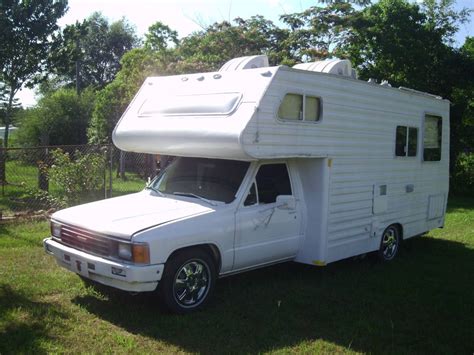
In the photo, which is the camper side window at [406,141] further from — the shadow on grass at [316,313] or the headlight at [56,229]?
the headlight at [56,229]

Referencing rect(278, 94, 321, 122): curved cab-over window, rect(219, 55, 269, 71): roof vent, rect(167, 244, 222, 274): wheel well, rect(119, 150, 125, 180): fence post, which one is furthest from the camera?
rect(119, 150, 125, 180): fence post

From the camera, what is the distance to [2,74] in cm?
1557

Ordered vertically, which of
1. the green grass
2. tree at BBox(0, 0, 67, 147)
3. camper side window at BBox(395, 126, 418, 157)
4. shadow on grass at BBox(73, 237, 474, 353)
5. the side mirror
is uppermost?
tree at BBox(0, 0, 67, 147)

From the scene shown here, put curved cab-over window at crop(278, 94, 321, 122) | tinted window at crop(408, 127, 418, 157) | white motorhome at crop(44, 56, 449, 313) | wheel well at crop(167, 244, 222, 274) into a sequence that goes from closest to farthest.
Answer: white motorhome at crop(44, 56, 449, 313)
wheel well at crop(167, 244, 222, 274)
curved cab-over window at crop(278, 94, 321, 122)
tinted window at crop(408, 127, 418, 157)

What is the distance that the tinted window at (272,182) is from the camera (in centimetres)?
618

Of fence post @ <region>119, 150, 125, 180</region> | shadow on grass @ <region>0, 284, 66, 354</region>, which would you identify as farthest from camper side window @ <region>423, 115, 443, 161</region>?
fence post @ <region>119, 150, 125, 180</region>

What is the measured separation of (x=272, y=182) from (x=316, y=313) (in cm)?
164

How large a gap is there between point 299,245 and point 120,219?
244cm

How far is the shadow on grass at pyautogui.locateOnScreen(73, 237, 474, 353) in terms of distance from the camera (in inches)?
193

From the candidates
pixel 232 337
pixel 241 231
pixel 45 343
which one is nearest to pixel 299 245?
pixel 241 231

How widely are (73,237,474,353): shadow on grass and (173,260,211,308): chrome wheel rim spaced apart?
0.17 meters

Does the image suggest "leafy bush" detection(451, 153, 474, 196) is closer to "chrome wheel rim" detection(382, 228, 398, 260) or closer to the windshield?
"chrome wheel rim" detection(382, 228, 398, 260)

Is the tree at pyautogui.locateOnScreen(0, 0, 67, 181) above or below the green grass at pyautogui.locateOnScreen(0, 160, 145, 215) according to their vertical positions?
above

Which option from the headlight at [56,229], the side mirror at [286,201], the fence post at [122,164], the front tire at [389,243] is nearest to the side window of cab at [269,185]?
the side mirror at [286,201]
